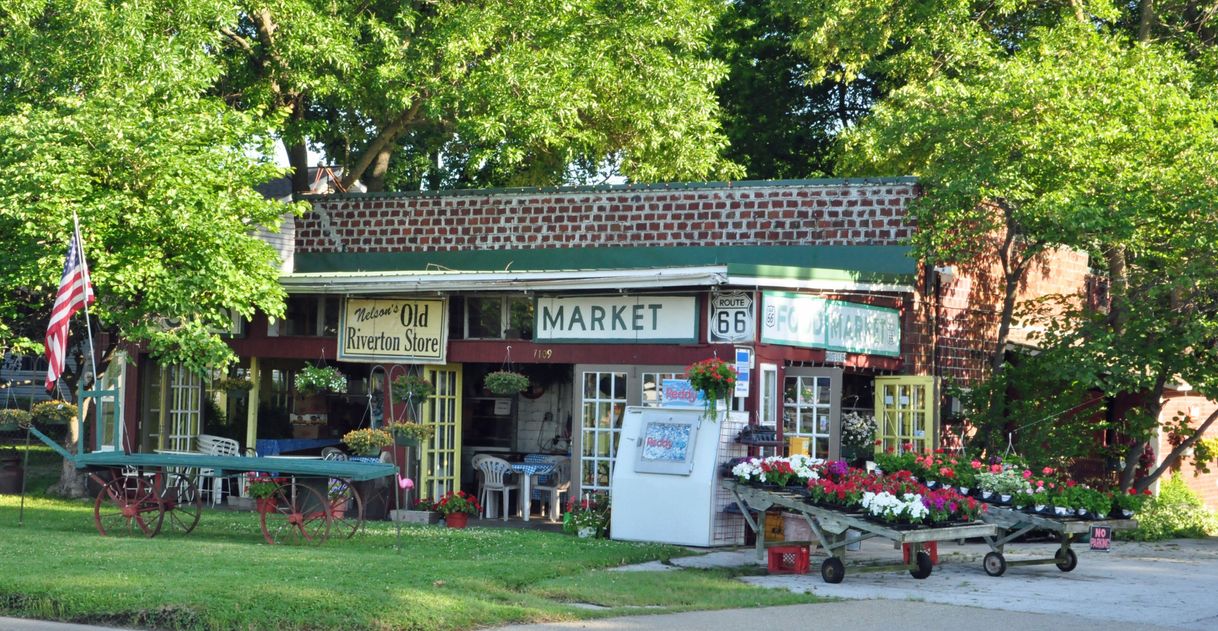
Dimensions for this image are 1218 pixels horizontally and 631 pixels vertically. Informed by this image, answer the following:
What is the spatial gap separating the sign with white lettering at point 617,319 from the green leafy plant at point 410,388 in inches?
65.2

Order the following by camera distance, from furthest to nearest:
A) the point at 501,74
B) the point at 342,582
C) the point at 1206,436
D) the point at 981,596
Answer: the point at 1206,436 → the point at 501,74 → the point at 981,596 → the point at 342,582

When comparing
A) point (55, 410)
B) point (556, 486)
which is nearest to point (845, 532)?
point (556, 486)

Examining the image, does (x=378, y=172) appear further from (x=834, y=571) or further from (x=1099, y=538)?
(x=1099, y=538)

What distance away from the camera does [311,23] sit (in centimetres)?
2225

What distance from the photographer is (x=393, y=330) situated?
20.0 meters

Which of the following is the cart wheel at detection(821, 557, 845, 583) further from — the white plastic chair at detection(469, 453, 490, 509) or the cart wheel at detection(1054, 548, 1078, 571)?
the white plastic chair at detection(469, 453, 490, 509)

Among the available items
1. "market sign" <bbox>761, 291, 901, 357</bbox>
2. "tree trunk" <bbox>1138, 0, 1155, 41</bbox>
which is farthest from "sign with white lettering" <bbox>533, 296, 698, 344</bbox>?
"tree trunk" <bbox>1138, 0, 1155, 41</bbox>

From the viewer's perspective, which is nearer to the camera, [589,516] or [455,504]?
[589,516]

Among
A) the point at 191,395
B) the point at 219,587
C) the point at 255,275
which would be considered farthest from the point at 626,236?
the point at 219,587

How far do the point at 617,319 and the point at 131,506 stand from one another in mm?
6228

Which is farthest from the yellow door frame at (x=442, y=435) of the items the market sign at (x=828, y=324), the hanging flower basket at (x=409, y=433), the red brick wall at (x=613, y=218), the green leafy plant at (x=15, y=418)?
the green leafy plant at (x=15, y=418)

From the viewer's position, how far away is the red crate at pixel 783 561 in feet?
47.0

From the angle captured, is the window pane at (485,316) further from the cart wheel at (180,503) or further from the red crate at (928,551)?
the red crate at (928,551)

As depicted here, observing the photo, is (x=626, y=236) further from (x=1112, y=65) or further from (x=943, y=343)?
(x=1112, y=65)
